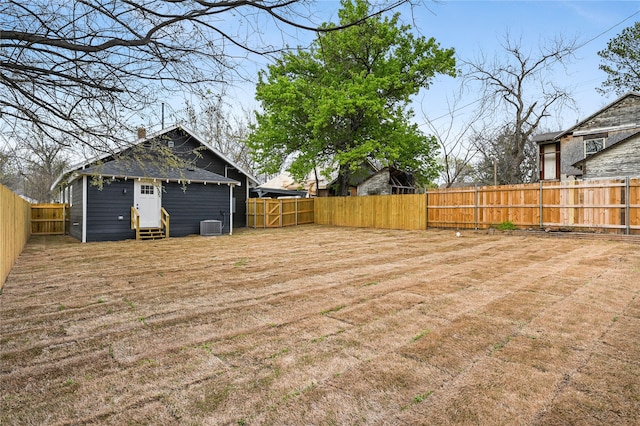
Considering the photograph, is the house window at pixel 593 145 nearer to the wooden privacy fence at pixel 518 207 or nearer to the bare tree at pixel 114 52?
the wooden privacy fence at pixel 518 207

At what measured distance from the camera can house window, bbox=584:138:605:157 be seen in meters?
17.7

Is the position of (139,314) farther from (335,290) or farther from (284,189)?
(284,189)

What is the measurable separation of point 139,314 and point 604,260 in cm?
810

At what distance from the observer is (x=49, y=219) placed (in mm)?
15406

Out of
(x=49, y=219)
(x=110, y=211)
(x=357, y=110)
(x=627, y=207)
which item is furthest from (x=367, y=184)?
(x=49, y=219)

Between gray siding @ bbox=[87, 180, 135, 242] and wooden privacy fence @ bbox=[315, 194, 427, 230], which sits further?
wooden privacy fence @ bbox=[315, 194, 427, 230]

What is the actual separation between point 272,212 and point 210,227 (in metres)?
4.94

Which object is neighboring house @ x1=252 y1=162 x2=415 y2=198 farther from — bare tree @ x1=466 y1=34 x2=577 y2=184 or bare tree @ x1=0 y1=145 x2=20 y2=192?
bare tree @ x1=0 y1=145 x2=20 y2=192

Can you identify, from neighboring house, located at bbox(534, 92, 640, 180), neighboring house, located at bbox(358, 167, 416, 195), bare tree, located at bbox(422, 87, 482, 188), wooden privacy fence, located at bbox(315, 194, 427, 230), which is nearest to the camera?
neighboring house, located at bbox(534, 92, 640, 180)

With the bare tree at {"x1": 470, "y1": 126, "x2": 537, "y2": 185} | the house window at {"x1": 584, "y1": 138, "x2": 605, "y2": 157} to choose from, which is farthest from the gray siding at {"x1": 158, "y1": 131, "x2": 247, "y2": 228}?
the house window at {"x1": 584, "y1": 138, "x2": 605, "y2": 157}

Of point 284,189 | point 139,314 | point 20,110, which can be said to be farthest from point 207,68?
point 284,189

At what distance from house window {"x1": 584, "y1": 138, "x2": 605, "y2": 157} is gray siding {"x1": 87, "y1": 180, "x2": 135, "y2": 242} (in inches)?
878

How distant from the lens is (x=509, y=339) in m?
2.86

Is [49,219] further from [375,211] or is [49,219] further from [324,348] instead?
[324,348]
